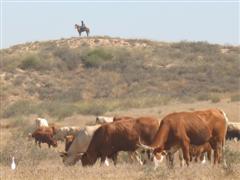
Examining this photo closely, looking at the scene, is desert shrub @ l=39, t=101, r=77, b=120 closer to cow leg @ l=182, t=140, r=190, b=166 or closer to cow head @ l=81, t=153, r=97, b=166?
cow head @ l=81, t=153, r=97, b=166

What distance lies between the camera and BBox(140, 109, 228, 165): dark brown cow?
18250 mm

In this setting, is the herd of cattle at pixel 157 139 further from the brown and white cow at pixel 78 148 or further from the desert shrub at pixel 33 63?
the desert shrub at pixel 33 63

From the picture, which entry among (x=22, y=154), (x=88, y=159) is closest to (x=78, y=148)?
(x=88, y=159)

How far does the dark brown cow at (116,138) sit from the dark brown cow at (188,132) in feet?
6.14

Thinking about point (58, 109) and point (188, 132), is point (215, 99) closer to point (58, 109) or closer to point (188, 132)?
point (58, 109)

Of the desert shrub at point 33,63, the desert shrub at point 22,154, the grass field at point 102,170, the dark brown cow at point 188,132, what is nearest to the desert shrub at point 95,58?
the desert shrub at point 33,63

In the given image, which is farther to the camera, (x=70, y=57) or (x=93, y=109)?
(x=70, y=57)

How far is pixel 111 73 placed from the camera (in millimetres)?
69500

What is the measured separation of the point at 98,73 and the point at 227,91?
14.2m

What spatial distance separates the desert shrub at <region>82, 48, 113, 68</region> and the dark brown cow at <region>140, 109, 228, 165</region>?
51.0m

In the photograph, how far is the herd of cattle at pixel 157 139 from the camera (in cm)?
1834

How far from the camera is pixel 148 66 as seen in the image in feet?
236

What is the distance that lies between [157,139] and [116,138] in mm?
2866

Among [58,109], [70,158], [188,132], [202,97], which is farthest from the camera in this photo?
[202,97]
